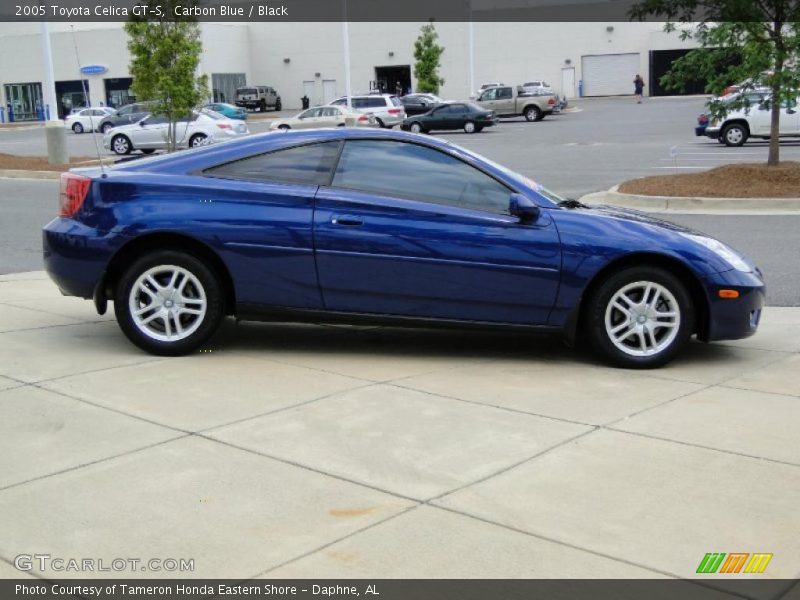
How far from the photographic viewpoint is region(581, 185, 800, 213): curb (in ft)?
51.4

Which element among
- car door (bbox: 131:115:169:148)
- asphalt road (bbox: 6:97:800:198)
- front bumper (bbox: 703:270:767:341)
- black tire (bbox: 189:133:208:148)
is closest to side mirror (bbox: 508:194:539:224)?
front bumper (bbox: 703:270:767:341)

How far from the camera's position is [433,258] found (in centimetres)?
681

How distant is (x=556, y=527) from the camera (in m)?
4.25

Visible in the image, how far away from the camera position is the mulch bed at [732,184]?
16484 millimetres

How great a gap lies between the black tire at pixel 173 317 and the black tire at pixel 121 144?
93.3 feet

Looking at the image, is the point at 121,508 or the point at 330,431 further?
the point at 330,431

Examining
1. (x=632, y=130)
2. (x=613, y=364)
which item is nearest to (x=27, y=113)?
(x=632, y=130)

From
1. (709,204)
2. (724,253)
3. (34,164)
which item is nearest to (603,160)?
(709,204)

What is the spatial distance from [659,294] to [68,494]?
3930 millimetres

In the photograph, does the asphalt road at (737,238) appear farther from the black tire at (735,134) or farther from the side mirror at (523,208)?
the black tire at (735,134)

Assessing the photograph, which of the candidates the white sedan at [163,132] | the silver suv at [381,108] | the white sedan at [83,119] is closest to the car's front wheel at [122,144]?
the white sedan at [163,132]

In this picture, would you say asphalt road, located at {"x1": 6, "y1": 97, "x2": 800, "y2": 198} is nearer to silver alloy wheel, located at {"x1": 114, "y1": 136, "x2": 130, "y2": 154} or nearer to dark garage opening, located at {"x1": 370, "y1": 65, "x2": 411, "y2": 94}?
silver alloy wheel, located at {"x1": 114, "y1": 136, "x2": 130, "y2": 154}

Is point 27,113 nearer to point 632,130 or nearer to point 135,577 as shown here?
point 632,130

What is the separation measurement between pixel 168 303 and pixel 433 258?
1.78 meters
